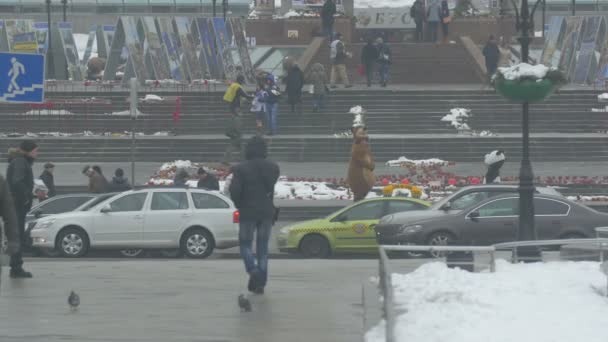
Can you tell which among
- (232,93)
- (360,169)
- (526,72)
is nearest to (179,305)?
(526,72)

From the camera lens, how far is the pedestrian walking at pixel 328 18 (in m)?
→ 46.9

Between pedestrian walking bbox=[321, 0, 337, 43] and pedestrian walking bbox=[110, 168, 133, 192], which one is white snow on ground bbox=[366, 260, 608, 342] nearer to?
pedestrian walking bbox=[110, 168, 133, 192]

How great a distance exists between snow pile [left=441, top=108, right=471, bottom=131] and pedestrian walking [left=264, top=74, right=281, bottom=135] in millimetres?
4726

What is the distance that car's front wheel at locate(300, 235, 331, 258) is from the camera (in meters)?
22.7

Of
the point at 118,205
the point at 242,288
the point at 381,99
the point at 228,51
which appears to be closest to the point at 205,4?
the point at 228,51

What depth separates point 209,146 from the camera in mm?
36594

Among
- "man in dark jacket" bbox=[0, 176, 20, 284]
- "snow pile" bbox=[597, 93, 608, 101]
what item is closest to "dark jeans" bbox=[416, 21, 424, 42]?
"snow pile" bbox=[597, 93, 608, 101]

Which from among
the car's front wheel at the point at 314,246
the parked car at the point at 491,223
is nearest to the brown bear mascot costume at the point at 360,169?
the car's front wheel at the point at 314,246

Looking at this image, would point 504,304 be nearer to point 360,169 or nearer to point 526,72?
point 526,72

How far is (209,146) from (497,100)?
8.76 meters

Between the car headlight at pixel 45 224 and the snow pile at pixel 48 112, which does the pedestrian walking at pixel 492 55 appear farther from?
the car headlight at pixel 45 224

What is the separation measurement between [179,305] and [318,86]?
26517 mm

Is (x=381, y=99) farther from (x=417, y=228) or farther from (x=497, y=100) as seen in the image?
(x=417, y=228)

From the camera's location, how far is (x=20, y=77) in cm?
1759
